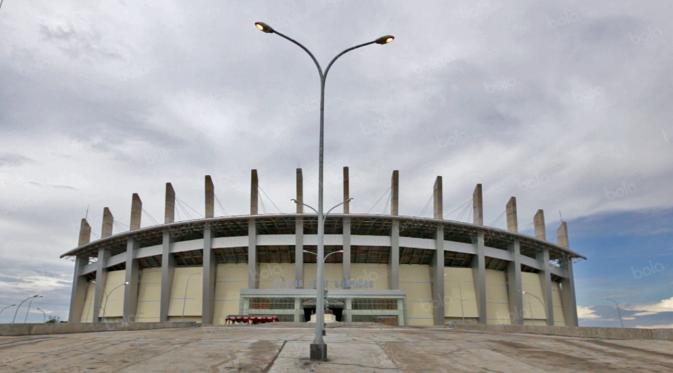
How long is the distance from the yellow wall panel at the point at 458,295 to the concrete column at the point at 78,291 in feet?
188

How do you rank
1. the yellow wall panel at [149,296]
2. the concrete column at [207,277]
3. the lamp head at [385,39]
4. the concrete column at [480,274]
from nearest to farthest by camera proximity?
1. the lamp head at [385,39]
2. the concrete column at [207,277]
3. the concrete column at [480,274]
4. the yellow wall panel at [149,296]

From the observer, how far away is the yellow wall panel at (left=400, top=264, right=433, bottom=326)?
2475 inches

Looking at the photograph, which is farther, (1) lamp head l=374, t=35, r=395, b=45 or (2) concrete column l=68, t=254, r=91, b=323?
(2) concrete column l=68, t=254, r=91, b=323

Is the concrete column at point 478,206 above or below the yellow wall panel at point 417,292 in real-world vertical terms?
above

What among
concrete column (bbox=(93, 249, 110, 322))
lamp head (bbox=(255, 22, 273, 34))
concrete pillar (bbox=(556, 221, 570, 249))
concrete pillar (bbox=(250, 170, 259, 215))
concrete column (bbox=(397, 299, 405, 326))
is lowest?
concrete column (bbox=(397, 299, 405, 326))

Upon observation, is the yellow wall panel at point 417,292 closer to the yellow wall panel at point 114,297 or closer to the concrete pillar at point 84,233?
the yellow wall panel at point 114,297

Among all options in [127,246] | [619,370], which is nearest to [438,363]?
[619,370]

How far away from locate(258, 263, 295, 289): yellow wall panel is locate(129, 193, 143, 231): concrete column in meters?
18.9

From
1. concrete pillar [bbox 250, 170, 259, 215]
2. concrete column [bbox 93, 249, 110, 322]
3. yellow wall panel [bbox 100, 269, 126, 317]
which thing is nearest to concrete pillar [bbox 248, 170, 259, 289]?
concrete pillar [bbox 250, 170, 259, 215]

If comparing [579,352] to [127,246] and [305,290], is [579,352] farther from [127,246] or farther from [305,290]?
[127,246]

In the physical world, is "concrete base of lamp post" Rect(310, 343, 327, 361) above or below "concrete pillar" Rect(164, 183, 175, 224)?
below

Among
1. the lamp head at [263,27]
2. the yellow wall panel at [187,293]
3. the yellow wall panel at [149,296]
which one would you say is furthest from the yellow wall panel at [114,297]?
the lamp head at [263,27]

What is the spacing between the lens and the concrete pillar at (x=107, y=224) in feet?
232

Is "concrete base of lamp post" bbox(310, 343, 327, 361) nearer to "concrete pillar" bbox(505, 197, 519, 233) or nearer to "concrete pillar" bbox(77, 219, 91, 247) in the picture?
"concrete pillar" bbox(505, 197, 519, 233)
